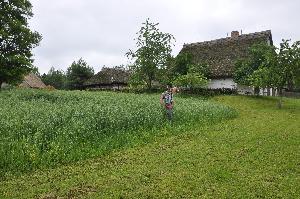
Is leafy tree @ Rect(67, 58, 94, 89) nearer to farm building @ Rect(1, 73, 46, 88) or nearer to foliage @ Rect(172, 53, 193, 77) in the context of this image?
farm building @ Rect(1, 73, 46, 88)

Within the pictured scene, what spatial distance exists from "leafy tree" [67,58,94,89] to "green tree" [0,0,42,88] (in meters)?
30.1

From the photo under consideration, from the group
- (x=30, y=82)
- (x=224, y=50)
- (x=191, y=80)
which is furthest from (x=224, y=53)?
(x=30, y=82)

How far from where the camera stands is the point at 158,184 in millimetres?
12000

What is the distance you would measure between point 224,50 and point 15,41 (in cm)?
2804

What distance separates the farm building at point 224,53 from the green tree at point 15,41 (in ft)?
73.6

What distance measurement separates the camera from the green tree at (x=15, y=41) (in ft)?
136

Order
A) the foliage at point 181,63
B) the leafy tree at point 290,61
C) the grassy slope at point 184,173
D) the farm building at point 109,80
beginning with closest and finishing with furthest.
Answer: the grassy slope at point 184,173 < the leafy tree at point 290,61 < the foliage at point 181,63 < the farm building at point 109,80

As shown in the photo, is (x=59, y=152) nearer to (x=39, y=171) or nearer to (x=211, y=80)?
(x=39, y=171)

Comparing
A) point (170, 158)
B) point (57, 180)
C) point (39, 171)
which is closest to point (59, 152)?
point (39, 171)

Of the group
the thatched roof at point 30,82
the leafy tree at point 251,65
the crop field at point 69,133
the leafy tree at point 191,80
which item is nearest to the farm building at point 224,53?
the leafy tree at point 251,65

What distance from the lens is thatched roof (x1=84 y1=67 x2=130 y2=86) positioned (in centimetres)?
7062

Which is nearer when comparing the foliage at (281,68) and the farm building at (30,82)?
the foliage at (281,68)

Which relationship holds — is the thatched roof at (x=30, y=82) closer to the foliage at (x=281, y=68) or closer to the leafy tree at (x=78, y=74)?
the leafy tree at (x=78, y=74)

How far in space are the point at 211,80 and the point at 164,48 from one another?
7202mm
